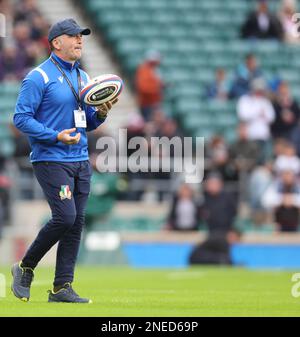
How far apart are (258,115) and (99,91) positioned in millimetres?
13258

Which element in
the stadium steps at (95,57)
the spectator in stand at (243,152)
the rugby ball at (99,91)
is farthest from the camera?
the stadium steps at (95,57)

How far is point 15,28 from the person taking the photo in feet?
78.5

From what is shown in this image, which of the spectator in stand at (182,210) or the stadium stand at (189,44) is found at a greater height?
the stadium stand at (189,44)

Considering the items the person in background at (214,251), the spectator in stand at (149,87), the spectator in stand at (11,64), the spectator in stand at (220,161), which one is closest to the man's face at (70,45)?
the person in background at (214,251)

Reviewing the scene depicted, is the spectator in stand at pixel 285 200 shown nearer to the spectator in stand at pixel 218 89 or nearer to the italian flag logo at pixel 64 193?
the spectator in stand at pixel 218 89

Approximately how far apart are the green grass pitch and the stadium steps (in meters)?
6.91

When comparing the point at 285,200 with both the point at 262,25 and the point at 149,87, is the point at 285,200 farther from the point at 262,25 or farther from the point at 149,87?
the point at 262,25

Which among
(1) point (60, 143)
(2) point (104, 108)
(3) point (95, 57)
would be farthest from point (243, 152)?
(1) point (60, 143)

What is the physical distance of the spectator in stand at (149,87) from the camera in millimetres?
24172

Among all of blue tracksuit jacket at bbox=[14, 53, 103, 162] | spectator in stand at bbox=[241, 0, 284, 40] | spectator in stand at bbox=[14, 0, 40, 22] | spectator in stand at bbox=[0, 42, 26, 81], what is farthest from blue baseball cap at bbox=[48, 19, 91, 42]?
spectator in stand at bbox=[241, 0, 284, 40]

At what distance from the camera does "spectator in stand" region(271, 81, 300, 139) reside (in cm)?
2395

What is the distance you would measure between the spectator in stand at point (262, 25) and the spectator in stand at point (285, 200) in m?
6.41

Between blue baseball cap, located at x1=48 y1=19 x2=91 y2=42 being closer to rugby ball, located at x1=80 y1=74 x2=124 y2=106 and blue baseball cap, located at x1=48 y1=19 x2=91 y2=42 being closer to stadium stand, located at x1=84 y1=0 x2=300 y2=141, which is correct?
rugby ball, located at x1=80 y1=74 x2=124 y2=106
